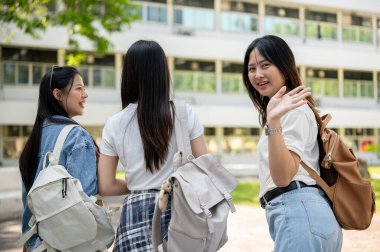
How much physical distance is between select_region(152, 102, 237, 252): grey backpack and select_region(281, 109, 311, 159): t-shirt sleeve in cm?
38

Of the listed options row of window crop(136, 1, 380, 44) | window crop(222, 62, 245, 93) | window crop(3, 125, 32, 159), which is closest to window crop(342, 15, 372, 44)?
row of window crop(136, 1, 380, 44)

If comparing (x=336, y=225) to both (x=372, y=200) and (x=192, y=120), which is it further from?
(x=192, y=120)

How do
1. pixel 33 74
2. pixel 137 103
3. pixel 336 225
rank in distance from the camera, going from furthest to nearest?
pixel 33 74 → pixel 137 103 → pixel 336 225

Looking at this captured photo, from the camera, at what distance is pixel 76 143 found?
9.62ft

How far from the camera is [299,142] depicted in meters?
2.34

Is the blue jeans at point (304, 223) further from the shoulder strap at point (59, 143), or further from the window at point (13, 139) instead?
the window at point (13, 139)

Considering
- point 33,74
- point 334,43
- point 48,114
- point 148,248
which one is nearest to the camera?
point 148,248

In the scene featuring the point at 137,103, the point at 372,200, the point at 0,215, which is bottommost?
the point at 0,215

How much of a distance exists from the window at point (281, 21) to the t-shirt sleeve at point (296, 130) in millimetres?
29779

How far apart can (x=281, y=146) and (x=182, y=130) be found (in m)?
0.62

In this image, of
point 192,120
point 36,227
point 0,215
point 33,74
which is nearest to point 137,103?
point 192,120

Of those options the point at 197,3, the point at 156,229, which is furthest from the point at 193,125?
the point at 197,3

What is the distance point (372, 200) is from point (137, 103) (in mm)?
1195

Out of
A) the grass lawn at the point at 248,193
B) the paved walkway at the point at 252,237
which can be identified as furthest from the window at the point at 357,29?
the paved walkway at the point at 252,237
